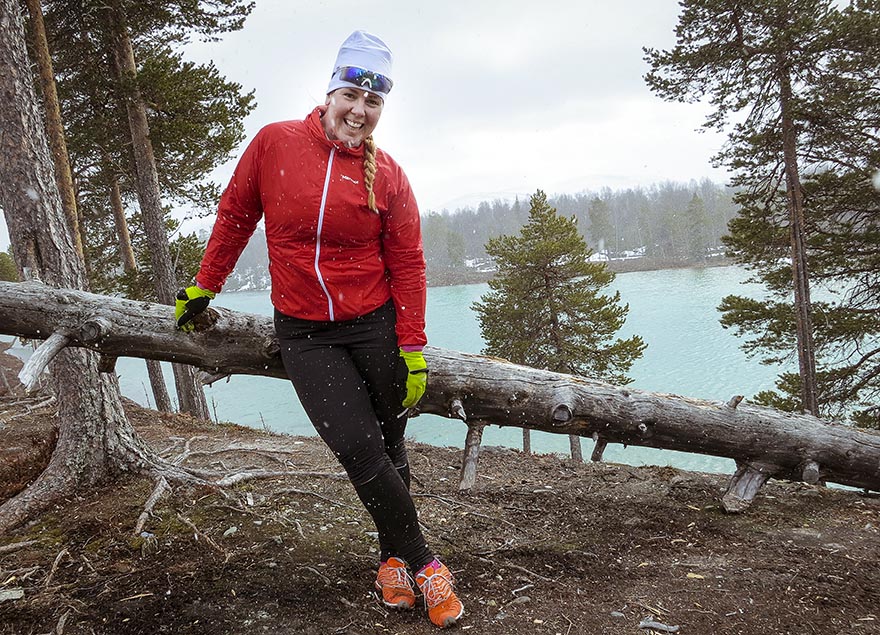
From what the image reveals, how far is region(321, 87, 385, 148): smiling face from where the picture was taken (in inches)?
94.8

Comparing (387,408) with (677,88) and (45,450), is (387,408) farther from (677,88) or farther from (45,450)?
(677,88)

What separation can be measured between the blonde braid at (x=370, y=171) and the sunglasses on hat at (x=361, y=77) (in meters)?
0.24

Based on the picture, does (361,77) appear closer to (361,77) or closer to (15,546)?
(361,77)

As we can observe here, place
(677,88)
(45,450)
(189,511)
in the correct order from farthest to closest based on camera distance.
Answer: (677,88) → (45,450) → (189,511)

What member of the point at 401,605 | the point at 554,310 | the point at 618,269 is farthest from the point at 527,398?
the point at 618,269

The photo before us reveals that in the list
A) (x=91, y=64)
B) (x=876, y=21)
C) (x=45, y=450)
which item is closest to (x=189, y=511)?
(x=45, y=450)

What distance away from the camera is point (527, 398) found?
11.8ft

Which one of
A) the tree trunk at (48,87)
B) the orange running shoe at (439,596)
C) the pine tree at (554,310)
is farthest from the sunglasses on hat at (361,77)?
the pine tree at (554,310)

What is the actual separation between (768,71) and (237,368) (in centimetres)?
1150

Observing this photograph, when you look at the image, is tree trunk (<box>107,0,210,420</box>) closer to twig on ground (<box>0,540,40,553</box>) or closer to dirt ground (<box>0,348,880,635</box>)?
dirt ground (<box>0,348,880,635</box>)

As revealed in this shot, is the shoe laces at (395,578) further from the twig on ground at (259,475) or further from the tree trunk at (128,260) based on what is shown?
the tree trunk at (128,260)

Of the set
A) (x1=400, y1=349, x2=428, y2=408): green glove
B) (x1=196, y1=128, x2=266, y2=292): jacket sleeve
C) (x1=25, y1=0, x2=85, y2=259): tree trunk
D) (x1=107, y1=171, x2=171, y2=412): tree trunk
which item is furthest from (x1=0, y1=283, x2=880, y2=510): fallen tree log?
(x1=107, y1=171, x2=171, y2=412): tree trunk

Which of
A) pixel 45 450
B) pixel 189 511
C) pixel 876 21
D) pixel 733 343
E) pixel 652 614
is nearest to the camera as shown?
pixel 652 614

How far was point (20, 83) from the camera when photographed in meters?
3.86
